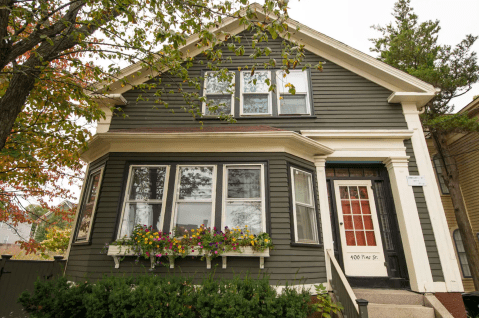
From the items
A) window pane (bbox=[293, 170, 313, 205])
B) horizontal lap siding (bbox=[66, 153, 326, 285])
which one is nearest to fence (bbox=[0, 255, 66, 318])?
horizontal lap siding (bbox=[66, 153, 326, 285])

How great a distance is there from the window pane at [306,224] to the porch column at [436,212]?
2.50 meters

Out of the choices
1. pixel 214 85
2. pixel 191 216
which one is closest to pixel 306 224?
pixel 191 216

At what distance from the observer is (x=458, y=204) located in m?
9.69

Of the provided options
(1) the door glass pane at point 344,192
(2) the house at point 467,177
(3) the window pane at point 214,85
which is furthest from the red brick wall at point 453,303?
(2) the house at point 467,177

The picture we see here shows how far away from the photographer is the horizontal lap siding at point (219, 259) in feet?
16.0

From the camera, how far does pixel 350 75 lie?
7090mm

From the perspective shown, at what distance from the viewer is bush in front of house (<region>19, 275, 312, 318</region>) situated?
12.2 ft

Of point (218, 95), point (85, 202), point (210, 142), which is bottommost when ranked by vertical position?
point (85, 202)

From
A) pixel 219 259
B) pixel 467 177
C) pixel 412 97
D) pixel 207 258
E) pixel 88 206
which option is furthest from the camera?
pixel 467 177

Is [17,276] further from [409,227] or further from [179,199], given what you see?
[409,227]

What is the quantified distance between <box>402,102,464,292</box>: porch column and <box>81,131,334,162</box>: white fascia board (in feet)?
7.83

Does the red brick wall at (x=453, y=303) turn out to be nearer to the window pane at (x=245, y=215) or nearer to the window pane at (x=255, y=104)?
the window pane at (x=245, y=215)

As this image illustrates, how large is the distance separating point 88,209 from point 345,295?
562 cm

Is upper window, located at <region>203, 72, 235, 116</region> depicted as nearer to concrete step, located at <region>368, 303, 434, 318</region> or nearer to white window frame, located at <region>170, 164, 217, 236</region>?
white window frame, located at <region>170, 164, 217, 236</region>
